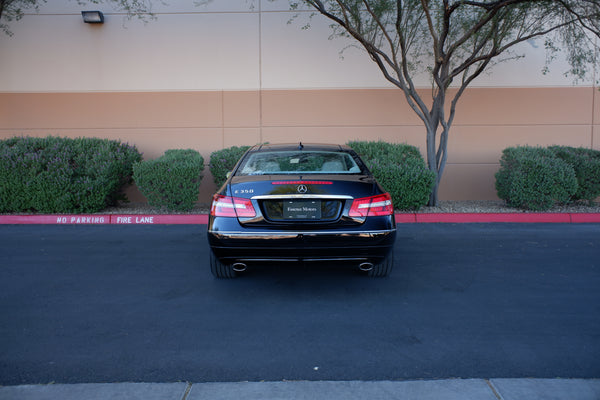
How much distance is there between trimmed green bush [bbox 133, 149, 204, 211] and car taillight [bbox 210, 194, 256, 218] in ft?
16.6

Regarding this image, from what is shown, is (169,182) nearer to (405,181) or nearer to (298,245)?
(405,181)

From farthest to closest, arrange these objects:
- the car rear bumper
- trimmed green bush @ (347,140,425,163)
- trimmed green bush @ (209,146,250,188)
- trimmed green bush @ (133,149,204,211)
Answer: trimmed green bush @ (209,146,250,188), trimmed green bush @ (347,140,425,163), trimmed green bush @ (133,149,204,211), the car rear bumper

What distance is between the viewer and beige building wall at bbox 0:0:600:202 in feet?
38.8

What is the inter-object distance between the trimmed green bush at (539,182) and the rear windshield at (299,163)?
5.59m

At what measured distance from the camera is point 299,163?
17.3ft

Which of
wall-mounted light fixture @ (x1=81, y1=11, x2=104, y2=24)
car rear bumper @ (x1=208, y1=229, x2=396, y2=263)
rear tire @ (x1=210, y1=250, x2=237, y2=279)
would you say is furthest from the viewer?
wall-mounted light fixture @ (x1=81, y1=11, x2=104, y2=24)

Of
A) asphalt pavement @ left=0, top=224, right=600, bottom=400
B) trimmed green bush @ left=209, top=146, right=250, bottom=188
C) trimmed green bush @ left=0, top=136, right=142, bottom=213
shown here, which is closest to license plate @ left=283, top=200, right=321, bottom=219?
asphalt pavement @ left=0, top=224, right=600, bottom=400

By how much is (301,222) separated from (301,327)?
96 cm

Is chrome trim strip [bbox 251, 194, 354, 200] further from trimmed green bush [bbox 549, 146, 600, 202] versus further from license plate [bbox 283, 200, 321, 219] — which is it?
trimmed green bush [bbox 549, 146, 600, 202]

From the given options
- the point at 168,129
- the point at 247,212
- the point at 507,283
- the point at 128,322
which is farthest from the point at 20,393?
the point at 168,129

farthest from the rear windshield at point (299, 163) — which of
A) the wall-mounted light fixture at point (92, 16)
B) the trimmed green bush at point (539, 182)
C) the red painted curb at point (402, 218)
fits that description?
the wall-mounted light fixture at point (92, 16)

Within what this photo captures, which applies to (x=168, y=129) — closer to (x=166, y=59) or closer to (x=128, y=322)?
(x=166, y=59)

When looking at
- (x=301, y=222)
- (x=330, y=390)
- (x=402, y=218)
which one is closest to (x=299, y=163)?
(x=301, y=222)

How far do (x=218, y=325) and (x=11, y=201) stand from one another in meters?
7.60
